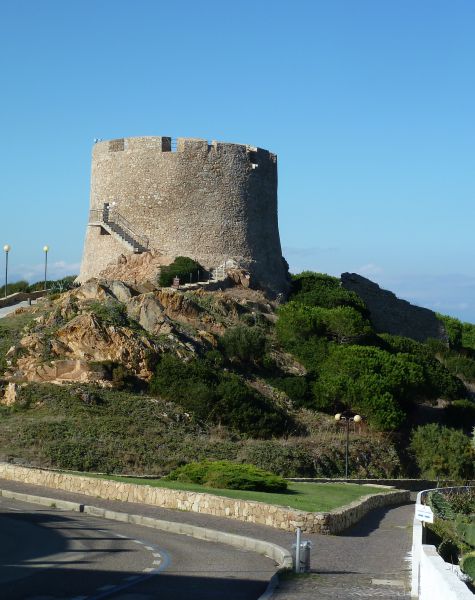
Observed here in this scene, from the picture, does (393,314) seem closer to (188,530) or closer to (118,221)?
(118,221)

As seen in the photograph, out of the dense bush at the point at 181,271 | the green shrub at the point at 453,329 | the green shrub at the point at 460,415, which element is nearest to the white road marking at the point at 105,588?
the dense bush at the point at 181,271

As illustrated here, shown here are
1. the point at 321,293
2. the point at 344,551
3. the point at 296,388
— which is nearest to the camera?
the point at 344,551

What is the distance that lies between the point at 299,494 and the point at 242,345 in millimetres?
19781

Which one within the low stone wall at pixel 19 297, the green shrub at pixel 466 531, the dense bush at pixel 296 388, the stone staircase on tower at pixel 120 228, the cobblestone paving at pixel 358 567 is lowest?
the cobblestone paving at pixel 358 567

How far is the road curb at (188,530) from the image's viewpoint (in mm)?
15417

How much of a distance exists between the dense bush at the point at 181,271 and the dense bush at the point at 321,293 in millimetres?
6926

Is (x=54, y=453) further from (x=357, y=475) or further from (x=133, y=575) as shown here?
(x=133, y=575)

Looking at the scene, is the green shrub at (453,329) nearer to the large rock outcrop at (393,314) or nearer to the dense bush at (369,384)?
the large rock outcrop at (393,314)

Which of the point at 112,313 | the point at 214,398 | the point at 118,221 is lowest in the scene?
the point at 214,398

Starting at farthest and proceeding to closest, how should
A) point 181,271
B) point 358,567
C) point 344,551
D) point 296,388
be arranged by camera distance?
1. point 181,271
2. point 296,388
3. point 344,551
4. point 358,567

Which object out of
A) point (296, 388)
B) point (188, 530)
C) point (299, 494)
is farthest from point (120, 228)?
point (188, 530)

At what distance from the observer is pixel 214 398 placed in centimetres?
4078

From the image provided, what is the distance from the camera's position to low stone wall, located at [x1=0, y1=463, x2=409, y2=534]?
19.6 m

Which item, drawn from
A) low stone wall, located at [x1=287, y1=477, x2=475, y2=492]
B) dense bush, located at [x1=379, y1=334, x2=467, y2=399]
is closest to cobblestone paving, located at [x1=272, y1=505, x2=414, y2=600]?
low stone wall, located at [x1=287, y1=477, x2=475, y2=492]
